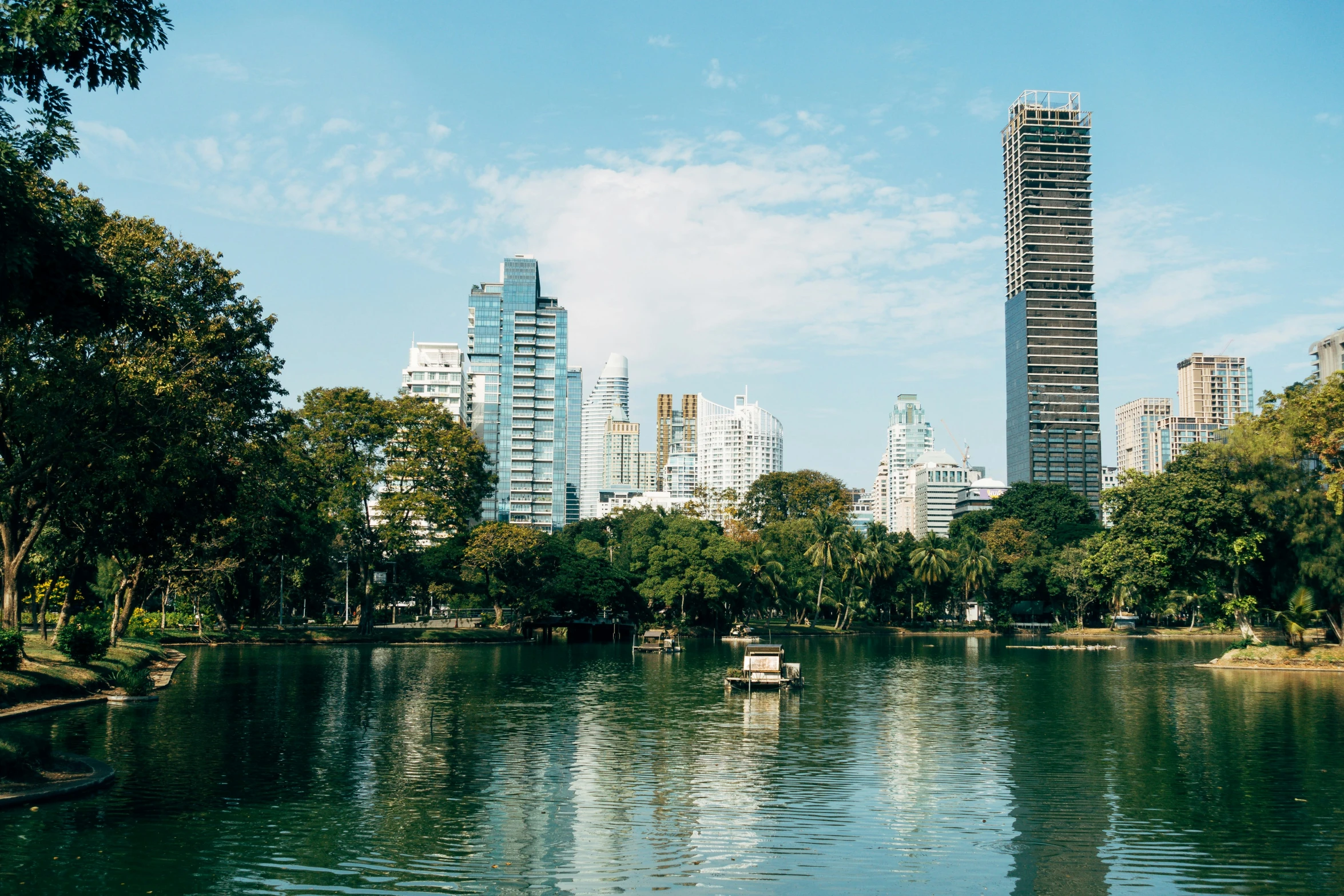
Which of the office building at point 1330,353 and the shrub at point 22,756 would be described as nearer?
the shrub at point 22,756

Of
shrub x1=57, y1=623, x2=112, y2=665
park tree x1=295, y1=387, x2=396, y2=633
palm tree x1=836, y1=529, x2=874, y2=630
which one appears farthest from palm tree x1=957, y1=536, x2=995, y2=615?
shrub x1=57, y1=623, x2=112, y2=665

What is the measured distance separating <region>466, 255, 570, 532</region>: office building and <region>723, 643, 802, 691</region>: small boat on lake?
140 metres

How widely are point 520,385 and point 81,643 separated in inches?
5995

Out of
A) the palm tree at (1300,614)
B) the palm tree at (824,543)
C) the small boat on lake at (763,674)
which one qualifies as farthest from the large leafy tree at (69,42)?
the palm tree at (824,543)

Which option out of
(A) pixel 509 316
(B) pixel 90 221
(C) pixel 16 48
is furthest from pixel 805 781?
(A) pixel 509 316

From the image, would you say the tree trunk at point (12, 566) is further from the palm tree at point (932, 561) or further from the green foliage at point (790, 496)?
the green foliage at point (790, 496)

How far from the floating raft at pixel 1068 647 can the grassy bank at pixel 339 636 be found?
51387 mm

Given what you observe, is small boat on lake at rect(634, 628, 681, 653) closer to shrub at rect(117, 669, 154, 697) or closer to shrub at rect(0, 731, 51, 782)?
shrub at rect(117, 669, 154, 697)

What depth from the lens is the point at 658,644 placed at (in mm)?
86688

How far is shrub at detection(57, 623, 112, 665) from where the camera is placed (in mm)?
40781

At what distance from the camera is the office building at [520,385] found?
625 ft

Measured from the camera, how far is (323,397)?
295ft

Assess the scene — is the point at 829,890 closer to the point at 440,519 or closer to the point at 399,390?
the point at 440,519

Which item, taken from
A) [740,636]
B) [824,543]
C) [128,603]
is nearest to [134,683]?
[128,603]
